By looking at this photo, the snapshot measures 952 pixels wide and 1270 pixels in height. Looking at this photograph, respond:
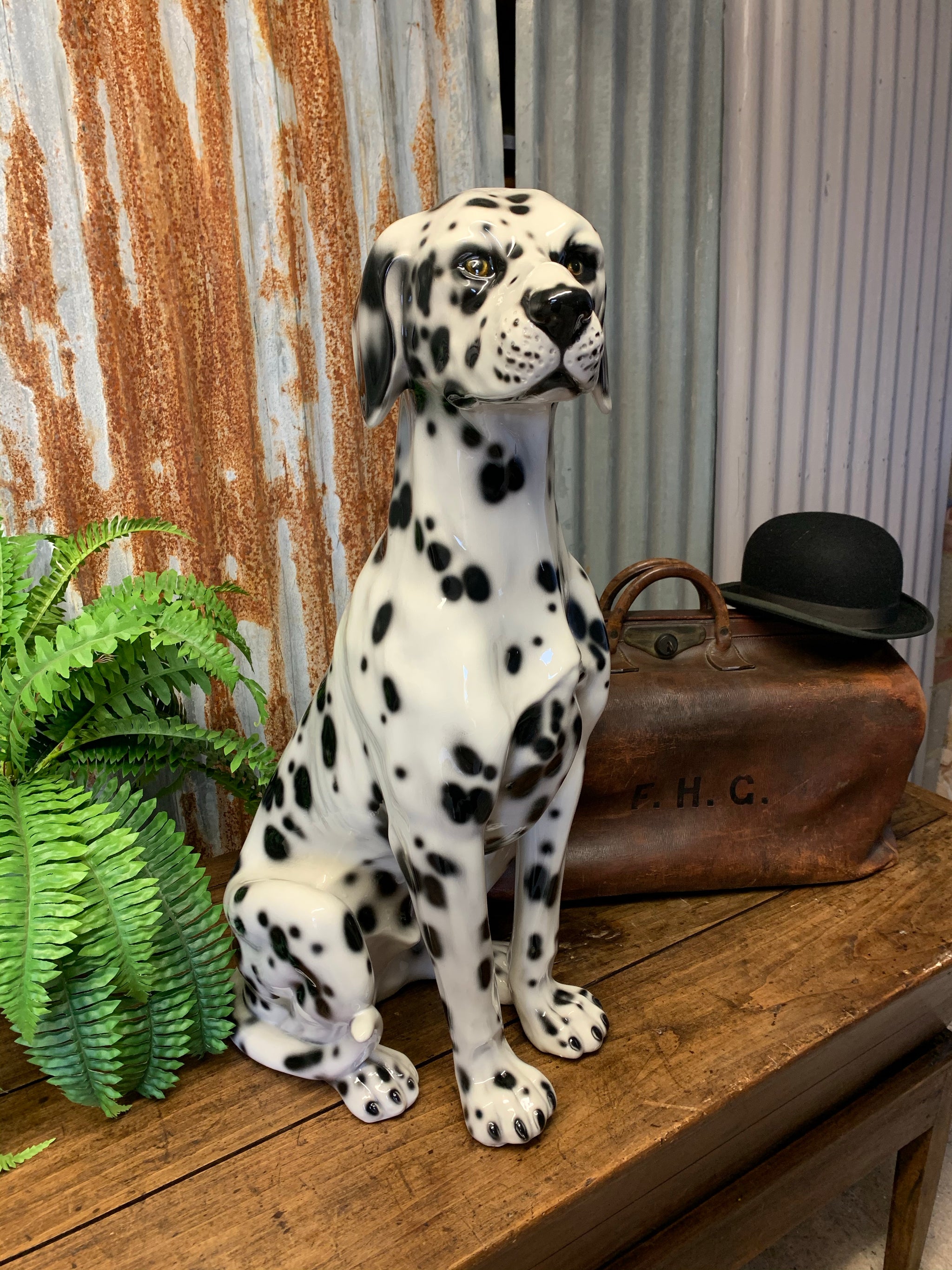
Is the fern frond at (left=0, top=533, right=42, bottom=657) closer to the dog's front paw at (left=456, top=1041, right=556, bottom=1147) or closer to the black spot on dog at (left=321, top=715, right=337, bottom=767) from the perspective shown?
the black spot on dog at (left=321, top=715, right=337, bottom=767)

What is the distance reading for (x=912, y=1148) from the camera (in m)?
1.20

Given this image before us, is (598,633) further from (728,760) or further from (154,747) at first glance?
(154,747)

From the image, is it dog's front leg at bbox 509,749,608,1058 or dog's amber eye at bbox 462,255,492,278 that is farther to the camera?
dog's front leg at bbox 509,749,608,1058

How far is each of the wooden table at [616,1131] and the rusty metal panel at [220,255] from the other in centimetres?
58

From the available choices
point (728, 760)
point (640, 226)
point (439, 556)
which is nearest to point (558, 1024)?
point (728, 760)

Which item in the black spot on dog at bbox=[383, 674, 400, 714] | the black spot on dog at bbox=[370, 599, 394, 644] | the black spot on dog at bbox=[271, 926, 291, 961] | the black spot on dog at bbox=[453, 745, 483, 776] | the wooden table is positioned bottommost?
the wooden table

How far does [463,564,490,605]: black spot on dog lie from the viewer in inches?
30.4

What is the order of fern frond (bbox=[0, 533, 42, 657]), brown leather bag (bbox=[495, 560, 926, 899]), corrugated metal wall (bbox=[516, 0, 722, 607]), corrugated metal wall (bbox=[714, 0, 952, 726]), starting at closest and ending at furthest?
fern frond (bbox=[0, 533, 42, 657]) → brown leather bag (bbox=[495, 560, 926, 899]) → corrugated metal wall (bbox=[516, 0, 722, 607]) → corrugated metal wall (bbox=[714, 0, 952, 726])

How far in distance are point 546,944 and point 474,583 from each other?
42 cm

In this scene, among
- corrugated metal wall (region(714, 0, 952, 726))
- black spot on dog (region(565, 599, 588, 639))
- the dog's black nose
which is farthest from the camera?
corrugated metal wall (region(714, 0, 952, 726))

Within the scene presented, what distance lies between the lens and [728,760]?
1187mm

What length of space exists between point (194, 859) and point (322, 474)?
645 mm

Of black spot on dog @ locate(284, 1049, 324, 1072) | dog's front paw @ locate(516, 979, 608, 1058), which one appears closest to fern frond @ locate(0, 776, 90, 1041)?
black spot on dog @ locate(284, 1049, 324, 1072)

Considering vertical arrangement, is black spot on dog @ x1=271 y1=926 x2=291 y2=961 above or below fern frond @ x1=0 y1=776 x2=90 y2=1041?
below
